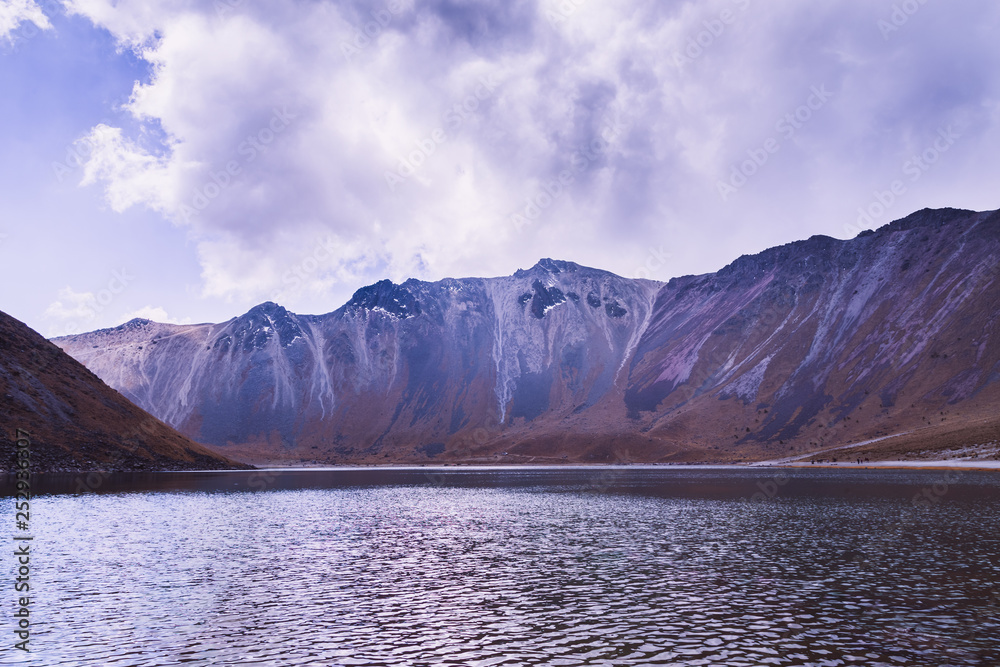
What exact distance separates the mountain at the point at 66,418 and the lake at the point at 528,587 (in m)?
68.2

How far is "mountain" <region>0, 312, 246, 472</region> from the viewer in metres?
121

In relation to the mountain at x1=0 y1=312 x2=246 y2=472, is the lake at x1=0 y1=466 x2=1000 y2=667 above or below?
below

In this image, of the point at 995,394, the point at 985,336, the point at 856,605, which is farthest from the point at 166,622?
the point at 985,336

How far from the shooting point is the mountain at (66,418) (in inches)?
4766

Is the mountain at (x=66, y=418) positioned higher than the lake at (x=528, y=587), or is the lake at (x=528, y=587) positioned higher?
the mountain at (x=66, y=418)

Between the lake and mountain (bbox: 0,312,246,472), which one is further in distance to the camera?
mountain (bbox: 0,312,246,472)

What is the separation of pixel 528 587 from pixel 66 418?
134 meters

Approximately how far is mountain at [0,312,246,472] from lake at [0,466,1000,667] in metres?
68.2

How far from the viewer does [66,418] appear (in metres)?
130

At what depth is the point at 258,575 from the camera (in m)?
35.3

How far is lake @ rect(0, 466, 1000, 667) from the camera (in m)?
21.6

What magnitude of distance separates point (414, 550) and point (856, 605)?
27.4 metres

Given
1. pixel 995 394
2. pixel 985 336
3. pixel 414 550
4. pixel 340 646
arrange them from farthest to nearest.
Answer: pixel 985 336, pixel 995 394, pixel 414 550, pixel 340 646

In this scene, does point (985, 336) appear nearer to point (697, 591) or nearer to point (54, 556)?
point (697, 591)
